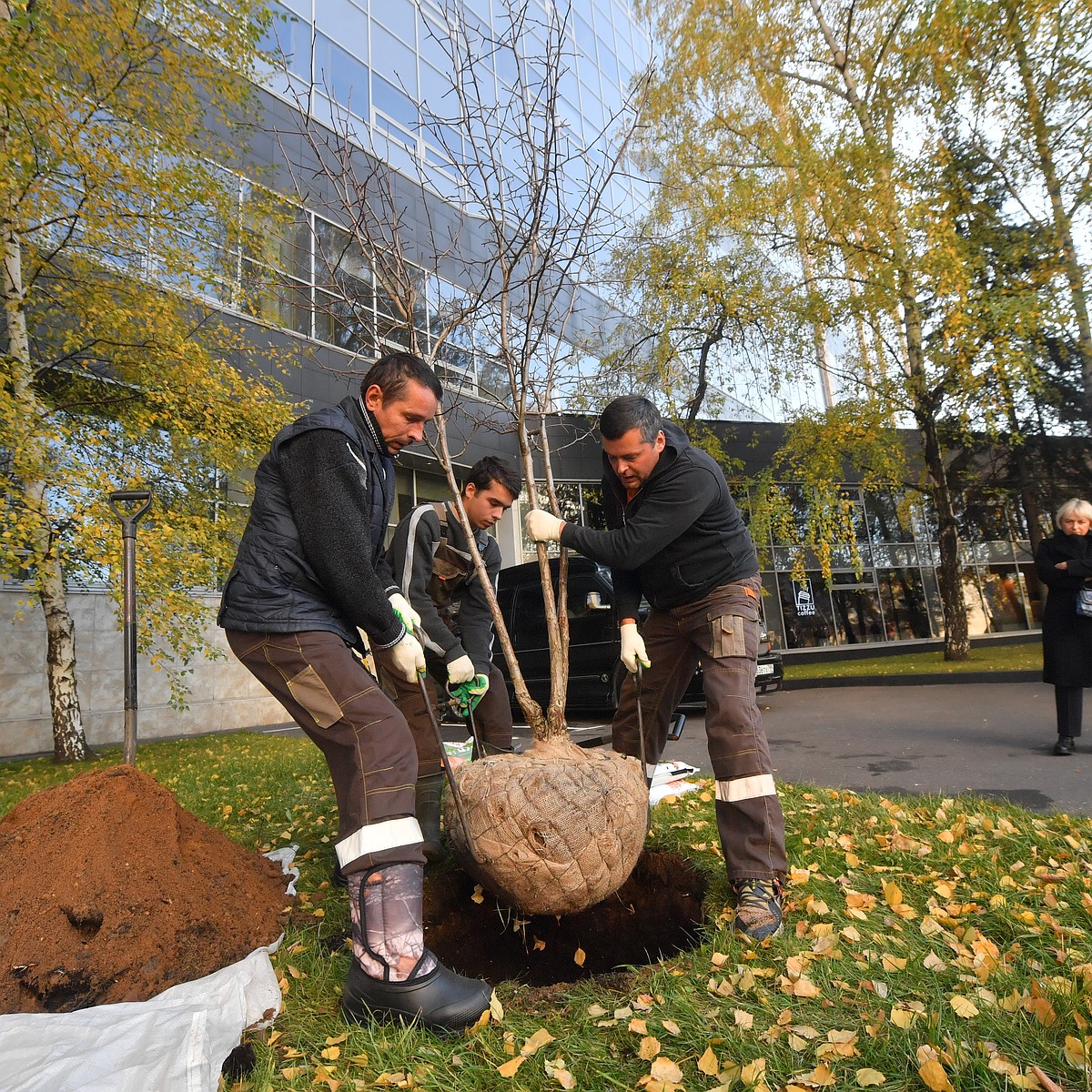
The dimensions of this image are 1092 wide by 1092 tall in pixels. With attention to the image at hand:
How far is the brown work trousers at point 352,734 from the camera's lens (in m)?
2.00

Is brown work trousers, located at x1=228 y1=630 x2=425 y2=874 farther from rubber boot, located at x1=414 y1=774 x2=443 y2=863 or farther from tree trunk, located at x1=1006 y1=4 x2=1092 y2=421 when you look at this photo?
tree trunk, located at x1=1006 y1=4 x2=1092 y2=421

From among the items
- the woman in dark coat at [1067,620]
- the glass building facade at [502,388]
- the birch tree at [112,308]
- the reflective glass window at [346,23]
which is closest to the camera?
the woman in dark coat at [1067,620]

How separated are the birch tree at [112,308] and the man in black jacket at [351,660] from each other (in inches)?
179

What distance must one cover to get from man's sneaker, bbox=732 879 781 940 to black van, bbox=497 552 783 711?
5.51 m

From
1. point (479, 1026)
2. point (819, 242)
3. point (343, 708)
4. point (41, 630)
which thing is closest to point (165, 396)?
point (41, 630)

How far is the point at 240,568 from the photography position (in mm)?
2197

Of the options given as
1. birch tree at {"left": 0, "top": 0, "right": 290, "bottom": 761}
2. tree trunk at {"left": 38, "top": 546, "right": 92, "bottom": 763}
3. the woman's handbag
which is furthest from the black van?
tree trunk at {"left": 38, "top": 546, "right": 92, "bottom": 763}

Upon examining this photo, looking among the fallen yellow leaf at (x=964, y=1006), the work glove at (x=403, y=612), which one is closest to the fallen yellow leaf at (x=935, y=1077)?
the fallen yellow leaf at (x=964, y=1006)

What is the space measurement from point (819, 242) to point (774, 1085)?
12434 millimetres

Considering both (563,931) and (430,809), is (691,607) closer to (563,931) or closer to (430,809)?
(563,931)

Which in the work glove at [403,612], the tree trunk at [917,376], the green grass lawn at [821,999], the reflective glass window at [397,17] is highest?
the reflective glass window at [397,17]

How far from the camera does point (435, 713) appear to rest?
321 centimetres

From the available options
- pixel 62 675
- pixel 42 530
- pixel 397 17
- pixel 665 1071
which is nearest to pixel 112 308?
pixel 42 530

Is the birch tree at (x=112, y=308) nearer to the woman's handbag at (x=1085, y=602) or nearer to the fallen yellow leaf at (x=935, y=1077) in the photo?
the fallen yellow leaf at (x=935, y=1077)
